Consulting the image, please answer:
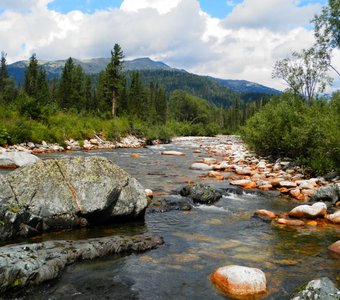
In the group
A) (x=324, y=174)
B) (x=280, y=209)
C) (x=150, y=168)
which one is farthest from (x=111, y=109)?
(x=280, y=209)

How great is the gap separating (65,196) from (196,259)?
11.9 feet

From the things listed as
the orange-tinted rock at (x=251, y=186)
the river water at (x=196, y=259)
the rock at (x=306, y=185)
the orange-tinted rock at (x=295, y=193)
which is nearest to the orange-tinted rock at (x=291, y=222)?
the river water at (x=196, y=259)

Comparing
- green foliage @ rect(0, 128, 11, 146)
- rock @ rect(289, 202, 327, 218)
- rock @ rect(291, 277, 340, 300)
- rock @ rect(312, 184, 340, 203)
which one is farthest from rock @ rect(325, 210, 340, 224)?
green foliage @ rect(0, 128, 11, 146)

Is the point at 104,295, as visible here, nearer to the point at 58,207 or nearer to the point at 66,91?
the point at 58,207

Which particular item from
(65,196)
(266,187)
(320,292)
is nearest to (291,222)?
(266,187)

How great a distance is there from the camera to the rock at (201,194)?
12.6 meters

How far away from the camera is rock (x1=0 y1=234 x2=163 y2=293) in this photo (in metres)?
5.43

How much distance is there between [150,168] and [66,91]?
60.4 metres

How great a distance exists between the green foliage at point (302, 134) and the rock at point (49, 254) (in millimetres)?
12111

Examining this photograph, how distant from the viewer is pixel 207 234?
30.0ft

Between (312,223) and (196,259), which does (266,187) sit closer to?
(312,223)

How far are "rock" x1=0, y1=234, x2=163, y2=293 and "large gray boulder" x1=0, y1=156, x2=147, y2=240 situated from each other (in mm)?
1344

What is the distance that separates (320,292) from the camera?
4.95 metres

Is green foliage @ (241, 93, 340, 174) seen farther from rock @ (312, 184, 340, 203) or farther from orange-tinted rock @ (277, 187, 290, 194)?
rock @ (312, 184, 340, 203)
